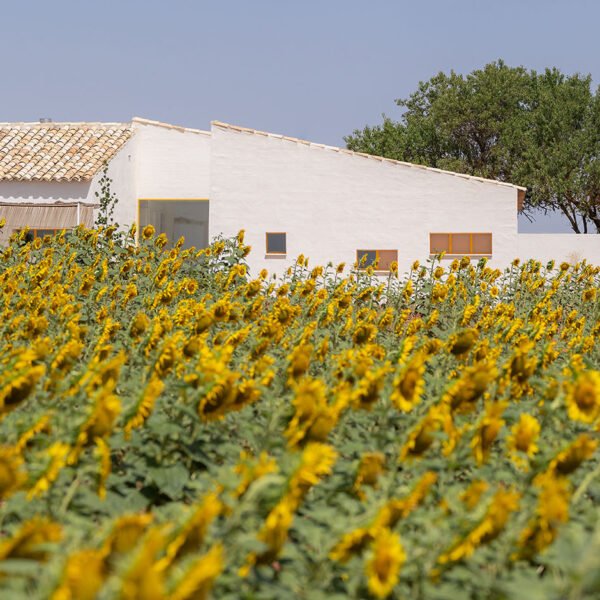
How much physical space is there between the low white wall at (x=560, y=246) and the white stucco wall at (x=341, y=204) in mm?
3734

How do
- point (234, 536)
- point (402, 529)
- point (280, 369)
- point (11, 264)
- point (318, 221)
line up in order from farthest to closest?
point (318, 221)
point (11, 264)
point (280, 369)
point (402, 529)
point (234, 536)

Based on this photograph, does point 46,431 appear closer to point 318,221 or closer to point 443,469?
point 443,469

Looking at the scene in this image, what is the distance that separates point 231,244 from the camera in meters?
13.7

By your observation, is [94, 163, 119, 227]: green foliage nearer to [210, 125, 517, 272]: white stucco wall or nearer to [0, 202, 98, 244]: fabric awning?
[0, 202, 98, 244]: fabric awning

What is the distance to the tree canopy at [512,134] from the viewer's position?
4284 centimetres

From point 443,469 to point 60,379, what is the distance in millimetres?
1894

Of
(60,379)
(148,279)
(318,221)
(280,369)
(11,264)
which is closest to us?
(60,379)

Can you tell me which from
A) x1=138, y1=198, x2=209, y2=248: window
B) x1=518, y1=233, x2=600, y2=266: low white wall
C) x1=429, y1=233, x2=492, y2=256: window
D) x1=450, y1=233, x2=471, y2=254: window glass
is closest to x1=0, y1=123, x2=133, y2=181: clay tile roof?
x1=138, y1=198, x2=209, y2=248: window

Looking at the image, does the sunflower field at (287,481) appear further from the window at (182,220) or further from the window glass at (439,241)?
the window at (182,220)

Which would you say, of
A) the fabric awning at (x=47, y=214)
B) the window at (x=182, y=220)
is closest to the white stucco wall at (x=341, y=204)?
the fabric awning at (x=47, y=214)

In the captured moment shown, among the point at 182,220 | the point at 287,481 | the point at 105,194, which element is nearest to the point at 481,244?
the point at 182,220

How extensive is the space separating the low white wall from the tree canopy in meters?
16.5

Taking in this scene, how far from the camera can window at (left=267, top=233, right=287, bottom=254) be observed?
906 inches

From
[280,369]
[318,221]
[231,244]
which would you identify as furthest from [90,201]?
[280,369]
